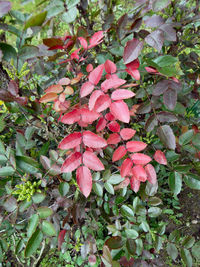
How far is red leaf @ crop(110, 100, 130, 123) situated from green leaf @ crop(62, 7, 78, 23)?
0.26m

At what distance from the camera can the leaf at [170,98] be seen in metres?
0.74

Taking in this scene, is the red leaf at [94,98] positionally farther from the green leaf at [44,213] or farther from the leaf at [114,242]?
the leaf at [114,242]

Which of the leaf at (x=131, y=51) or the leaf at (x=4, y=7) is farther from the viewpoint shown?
the leaf at (x=131, y=51)

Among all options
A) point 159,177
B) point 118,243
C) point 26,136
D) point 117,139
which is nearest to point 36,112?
point 26,136

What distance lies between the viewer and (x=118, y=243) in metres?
0.89

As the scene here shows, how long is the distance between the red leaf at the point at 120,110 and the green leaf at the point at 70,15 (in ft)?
0.85

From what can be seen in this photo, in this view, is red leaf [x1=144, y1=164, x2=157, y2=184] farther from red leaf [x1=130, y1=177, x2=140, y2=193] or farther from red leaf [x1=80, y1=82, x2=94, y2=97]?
red leaf [x1=80, y1=82, x2=94, y2=97]

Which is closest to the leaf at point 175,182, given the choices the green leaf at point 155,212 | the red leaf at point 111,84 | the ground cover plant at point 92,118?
the ground cover plant at point 92,118

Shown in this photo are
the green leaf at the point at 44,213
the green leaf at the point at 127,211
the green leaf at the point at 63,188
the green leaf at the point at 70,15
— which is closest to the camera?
the green leaf at the point at 70,15

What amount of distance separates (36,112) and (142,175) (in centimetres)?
45

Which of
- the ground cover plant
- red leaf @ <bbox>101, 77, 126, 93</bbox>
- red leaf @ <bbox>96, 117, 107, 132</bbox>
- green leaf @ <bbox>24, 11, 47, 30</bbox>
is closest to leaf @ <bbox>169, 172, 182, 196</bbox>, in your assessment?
the ground cover plant

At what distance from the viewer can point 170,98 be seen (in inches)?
29.1

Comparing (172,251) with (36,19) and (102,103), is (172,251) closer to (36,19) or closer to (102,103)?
(102,103)

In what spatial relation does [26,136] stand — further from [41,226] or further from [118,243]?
[118,243]
